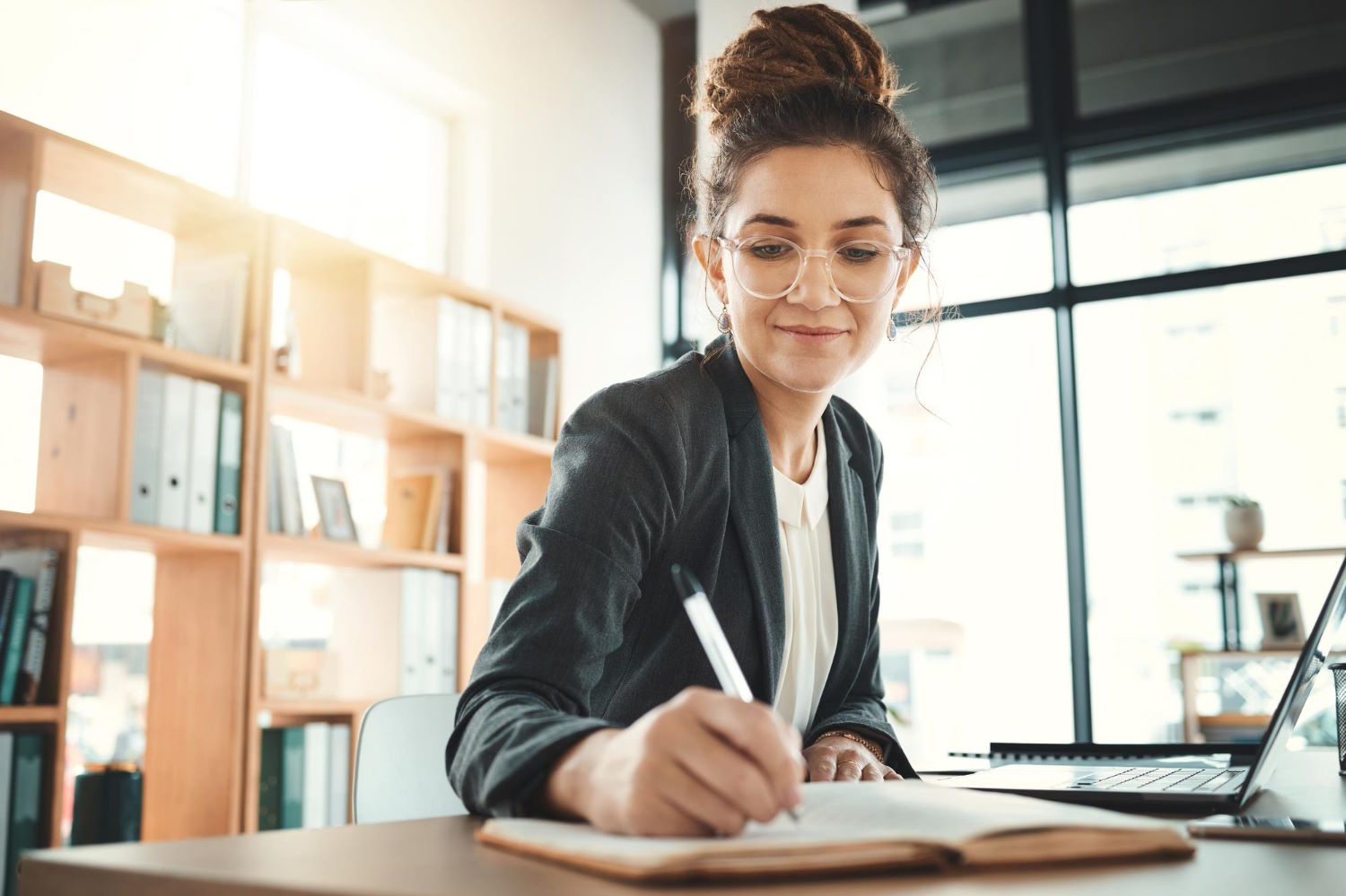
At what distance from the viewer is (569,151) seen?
4.88 metres

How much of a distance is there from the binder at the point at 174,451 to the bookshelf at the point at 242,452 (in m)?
0.05

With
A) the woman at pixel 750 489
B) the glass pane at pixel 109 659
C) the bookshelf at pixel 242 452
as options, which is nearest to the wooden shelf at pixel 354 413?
the bookshelf at pixel 242 452

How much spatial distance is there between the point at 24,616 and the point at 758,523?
6.09 ft

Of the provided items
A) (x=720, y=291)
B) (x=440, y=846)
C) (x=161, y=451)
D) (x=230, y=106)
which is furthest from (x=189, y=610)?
(x=440, y=846)

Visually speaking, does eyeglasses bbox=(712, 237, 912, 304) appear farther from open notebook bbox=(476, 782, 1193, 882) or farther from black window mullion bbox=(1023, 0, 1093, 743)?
black window mullion bbox=(1023, 0, 1093, 743)

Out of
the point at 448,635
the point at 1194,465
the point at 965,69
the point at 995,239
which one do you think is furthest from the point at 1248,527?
the point at 448,635

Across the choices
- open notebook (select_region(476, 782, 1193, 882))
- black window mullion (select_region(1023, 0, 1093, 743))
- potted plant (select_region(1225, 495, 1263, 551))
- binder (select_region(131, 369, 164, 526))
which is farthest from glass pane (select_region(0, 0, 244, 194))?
potted plant (select_region(1225, 495, 1263, 551))

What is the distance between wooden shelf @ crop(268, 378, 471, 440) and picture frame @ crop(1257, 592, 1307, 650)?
120 inches

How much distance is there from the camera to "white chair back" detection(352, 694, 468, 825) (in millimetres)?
1317

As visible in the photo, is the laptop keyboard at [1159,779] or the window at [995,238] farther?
the window at [995,238]

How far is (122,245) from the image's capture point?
9.60 ft

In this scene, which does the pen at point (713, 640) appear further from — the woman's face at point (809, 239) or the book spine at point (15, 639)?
the book spine at point (15, 639)

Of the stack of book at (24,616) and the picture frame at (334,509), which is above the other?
the picture frame at (334,509)

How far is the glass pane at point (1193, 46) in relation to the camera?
15.3 feet
